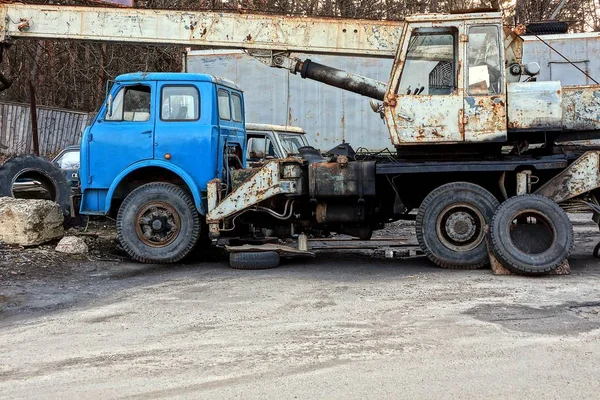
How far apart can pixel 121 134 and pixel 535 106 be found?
215 inches

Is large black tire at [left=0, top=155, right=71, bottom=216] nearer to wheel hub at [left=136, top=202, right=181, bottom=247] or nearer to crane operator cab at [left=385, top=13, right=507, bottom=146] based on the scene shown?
wheel hub at [left=136, top=202, right=181, bottom=247]

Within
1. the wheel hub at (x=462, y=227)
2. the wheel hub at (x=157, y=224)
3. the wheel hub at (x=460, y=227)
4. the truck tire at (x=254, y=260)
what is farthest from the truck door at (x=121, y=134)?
the wheel hub at (x=462, y=227)

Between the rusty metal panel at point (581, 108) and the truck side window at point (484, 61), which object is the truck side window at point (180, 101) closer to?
the truck side window at point (484, 61)

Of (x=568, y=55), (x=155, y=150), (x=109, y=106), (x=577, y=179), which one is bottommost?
(x=577, y=179)

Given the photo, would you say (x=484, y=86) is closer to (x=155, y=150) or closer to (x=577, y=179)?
(x=577, y=179)

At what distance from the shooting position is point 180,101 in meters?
9.26

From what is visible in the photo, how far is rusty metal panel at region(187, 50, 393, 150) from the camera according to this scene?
15930mm

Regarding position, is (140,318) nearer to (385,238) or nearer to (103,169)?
(103,169)

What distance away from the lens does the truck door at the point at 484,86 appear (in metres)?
8.18

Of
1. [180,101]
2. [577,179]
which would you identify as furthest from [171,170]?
[577,179]

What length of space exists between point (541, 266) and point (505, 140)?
1.60m

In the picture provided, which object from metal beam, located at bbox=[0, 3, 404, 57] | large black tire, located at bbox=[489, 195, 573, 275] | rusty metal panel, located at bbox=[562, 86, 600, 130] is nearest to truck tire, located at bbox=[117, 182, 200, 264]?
metal beam, located at bbox=[0, 3, 404, 57]

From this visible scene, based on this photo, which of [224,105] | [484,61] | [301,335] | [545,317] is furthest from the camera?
[224,105]

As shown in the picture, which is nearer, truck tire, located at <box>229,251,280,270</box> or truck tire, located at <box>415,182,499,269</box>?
truck tire, located at <box>415,182,499,269</box>
